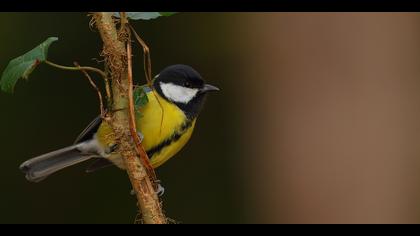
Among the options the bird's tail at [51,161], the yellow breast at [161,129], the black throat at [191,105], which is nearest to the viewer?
the yellow breast at [161,129]

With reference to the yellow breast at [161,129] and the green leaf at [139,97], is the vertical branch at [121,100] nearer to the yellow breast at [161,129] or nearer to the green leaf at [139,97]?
the green leaf at [139,97]

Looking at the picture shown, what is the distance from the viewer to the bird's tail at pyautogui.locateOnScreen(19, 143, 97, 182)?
334 cm

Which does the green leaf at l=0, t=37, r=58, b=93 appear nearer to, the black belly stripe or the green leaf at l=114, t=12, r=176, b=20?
the green leaf at l=114, t=12, r=176, b=20

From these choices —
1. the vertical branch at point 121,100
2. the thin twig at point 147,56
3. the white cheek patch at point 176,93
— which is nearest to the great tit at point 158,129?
the white cheek patch at point 176,93

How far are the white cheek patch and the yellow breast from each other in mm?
53

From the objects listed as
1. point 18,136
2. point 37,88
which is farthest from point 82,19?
point 18,136

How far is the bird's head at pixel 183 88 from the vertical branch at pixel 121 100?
1.06 meters

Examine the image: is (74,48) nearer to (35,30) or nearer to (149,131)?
(35,30)

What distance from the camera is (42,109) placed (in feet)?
19.2

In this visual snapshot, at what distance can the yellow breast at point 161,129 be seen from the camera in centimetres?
304

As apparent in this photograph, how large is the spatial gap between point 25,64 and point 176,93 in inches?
48.1

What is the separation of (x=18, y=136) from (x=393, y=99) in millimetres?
2860

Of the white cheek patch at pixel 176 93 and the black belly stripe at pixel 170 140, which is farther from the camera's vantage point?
the white cheek patch at pixel 176 93

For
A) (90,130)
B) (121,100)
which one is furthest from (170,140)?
(121,100)
